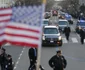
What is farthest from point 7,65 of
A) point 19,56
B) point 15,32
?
point 19,56

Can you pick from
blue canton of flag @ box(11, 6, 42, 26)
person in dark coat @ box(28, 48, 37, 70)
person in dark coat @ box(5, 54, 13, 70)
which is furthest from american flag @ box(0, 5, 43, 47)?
person in dark coat @ box(28, 48, 37, 70)

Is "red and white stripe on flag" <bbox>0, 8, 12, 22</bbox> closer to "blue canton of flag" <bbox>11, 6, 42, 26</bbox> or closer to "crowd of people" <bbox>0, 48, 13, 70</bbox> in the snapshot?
"blue canton of flag" <bbox>11, 6, 42, 26</bbox>

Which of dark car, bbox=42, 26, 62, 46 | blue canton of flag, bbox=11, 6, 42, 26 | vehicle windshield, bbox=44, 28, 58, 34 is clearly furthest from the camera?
vehicle windshield, bbox=44, 28, 58, 34

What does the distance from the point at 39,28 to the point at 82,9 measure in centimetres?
8391

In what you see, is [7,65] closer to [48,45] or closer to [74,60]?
[74,60]

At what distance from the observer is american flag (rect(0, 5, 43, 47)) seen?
28.9ft

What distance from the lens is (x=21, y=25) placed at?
895 cm

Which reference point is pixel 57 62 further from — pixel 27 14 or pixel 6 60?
pixel 27 14

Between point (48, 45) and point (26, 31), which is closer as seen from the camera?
point (26, 31)

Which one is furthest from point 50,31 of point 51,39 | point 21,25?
point 21,25

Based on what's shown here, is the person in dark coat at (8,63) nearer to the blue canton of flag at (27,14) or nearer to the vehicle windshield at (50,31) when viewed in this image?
the blue canton of flag at (27,14)

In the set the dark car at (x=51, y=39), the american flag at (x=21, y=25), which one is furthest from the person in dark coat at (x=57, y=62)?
the dark car at (x=51, y=39)

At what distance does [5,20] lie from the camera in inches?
352

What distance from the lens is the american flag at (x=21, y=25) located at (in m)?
8.81
